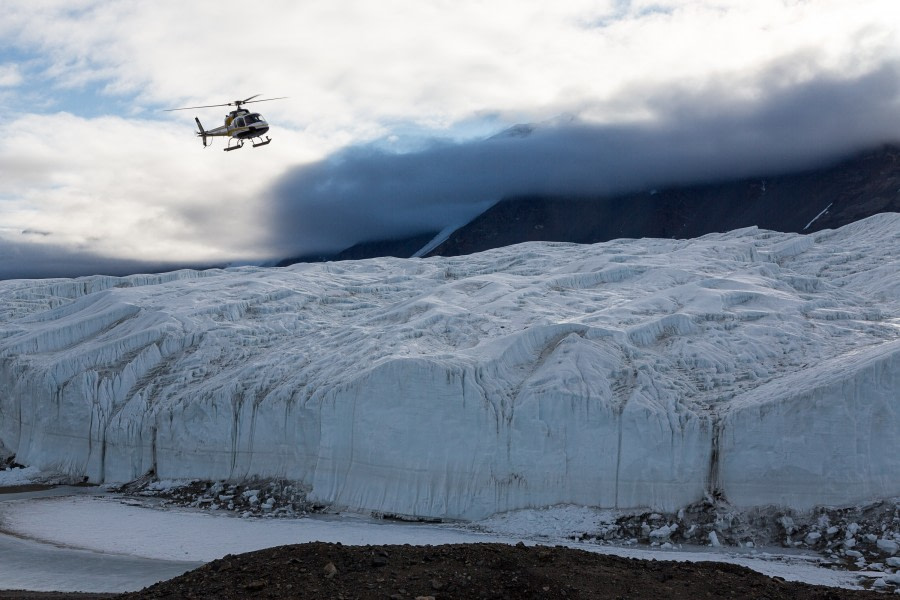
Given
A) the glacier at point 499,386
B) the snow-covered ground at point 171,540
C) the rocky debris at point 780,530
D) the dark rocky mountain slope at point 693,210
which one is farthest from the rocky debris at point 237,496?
the dark rocky mountain slope at point 693,210

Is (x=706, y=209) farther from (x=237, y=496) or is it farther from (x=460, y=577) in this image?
A: (x=460, y=577)

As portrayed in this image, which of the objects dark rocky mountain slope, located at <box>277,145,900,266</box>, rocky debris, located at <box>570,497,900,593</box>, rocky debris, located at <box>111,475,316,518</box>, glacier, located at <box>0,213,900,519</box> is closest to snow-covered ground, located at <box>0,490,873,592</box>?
rocky debris, located at <box>570,497,900,593</box>

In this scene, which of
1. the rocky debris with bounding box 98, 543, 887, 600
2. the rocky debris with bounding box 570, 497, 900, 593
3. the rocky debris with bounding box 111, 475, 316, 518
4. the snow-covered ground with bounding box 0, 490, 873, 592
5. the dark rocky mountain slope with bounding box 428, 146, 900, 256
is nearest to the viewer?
the rocky debris with bounding box 98, 543, 887, 600

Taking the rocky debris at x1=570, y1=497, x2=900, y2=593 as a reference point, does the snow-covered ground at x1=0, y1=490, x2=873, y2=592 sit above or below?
below

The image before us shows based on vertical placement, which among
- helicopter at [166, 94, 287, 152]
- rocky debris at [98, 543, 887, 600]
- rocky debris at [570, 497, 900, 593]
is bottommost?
rocky debris at [570, 497, 900, 593]

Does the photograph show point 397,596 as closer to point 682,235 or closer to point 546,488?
point 546,488

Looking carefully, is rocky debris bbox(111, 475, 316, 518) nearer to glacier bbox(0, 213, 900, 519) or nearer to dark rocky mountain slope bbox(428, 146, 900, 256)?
glacier bbox(0, 213, 900, 519)
